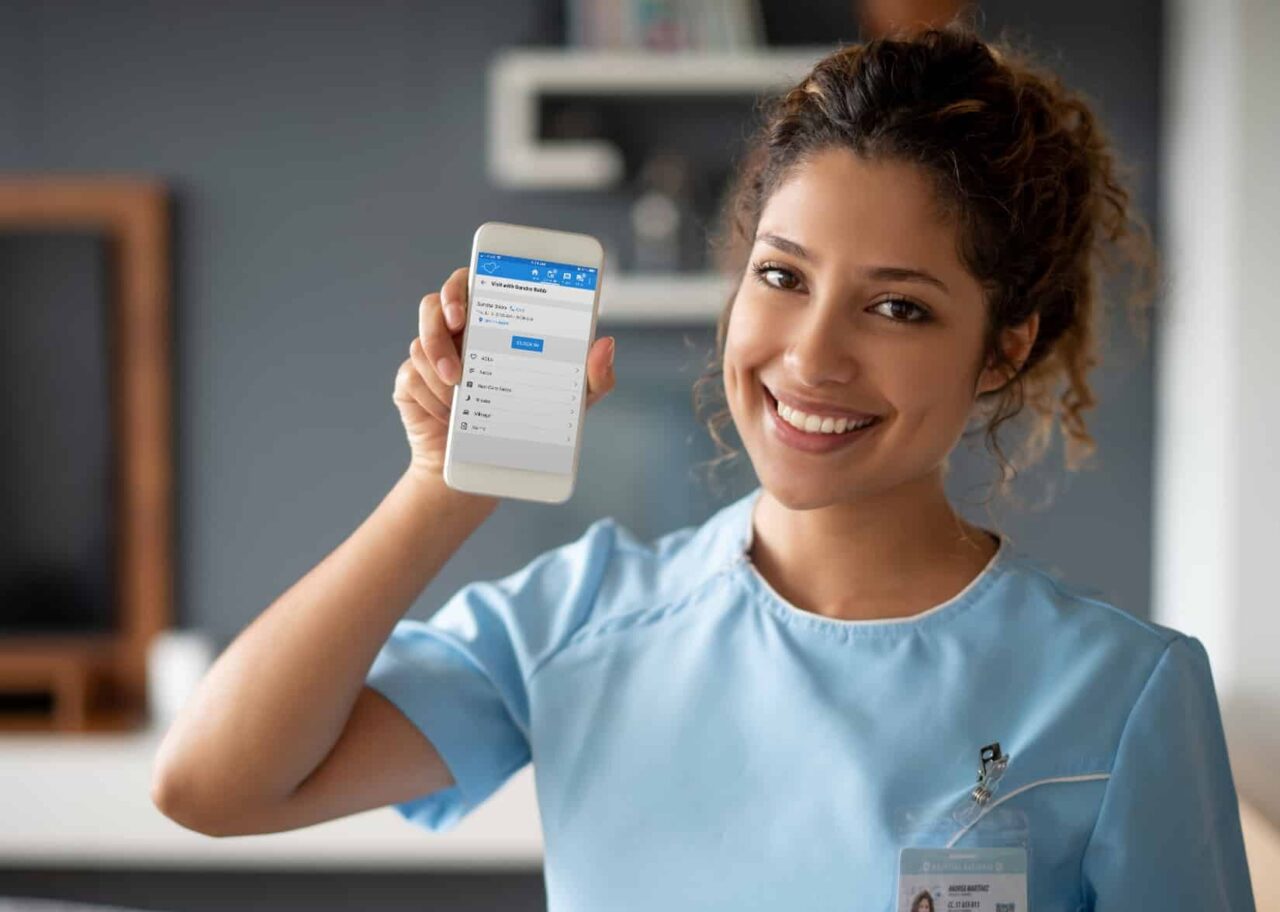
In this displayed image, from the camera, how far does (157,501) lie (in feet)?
10.8

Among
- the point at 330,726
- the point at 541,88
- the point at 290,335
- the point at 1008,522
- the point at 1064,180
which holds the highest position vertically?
the point at 541,88

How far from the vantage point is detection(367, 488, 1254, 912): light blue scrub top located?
1.06 m

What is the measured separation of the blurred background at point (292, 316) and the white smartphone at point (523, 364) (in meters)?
2.06

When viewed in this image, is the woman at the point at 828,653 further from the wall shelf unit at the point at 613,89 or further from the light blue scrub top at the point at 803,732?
the wall shelf unit at the point at 613,89

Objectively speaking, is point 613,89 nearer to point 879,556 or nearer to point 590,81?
point 590,81

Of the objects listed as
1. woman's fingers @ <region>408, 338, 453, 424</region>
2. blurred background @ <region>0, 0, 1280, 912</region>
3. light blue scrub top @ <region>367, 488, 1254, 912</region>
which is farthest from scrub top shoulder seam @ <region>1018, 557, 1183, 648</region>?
blurred background @ <region>0, 0, 1280, 912</region>

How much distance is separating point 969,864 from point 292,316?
2.56 meters

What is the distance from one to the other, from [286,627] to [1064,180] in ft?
2.34

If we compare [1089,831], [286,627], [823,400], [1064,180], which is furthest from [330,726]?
[1064,180]

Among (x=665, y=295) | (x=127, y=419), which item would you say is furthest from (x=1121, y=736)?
(x=127, y=419)

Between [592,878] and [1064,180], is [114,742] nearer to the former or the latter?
[592,878]

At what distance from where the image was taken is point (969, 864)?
1.06 metres

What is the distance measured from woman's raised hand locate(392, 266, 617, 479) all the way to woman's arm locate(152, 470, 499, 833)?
3cm

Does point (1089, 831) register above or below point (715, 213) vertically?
below
